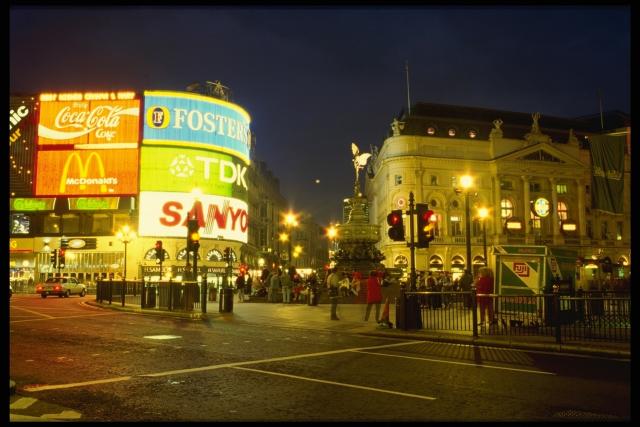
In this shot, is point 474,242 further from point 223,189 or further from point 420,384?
point 420,384

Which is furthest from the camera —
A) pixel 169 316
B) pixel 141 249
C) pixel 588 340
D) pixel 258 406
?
pixel 141 249

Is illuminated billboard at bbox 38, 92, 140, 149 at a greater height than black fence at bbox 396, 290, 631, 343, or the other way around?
illuminated billboard at bbox 38, 92, 140, 149

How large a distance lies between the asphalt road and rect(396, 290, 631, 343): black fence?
2.18 m

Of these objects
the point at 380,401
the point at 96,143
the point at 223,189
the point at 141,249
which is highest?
the point at 96,143

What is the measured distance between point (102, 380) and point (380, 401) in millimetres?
4457

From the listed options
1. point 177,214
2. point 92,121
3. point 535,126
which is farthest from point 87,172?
point 535,126

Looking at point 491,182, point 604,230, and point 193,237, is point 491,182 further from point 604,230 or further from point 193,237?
point 193,237

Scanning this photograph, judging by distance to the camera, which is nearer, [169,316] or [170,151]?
[169,316]

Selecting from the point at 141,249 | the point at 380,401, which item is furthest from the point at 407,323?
the point at 141,249

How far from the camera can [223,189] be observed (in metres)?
62.2

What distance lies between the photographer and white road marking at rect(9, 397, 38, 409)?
7.15m

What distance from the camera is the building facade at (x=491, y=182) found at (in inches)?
2790

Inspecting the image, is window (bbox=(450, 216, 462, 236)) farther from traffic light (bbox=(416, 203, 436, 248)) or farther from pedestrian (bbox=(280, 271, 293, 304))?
traffic light (bbox=(416, 203, 436, 248))

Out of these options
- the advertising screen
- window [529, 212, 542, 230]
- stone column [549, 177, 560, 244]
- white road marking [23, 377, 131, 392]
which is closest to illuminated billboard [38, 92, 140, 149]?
the advertising screen
